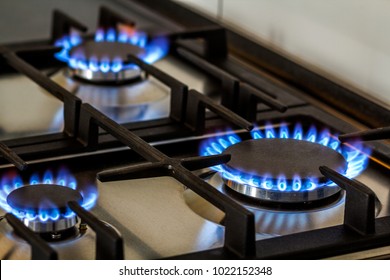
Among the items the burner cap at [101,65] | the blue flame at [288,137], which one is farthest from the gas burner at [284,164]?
the burner cap at [101,65]

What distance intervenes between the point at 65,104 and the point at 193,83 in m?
0.28

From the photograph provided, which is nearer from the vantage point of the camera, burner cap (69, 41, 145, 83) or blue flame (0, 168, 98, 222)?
blue flame (0, 168, 98, 222)

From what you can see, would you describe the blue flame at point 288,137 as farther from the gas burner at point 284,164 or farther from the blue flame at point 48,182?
the blue flame at point 48,182

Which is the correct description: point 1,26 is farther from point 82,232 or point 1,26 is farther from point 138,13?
point 82,232

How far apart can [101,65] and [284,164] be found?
1.33ft

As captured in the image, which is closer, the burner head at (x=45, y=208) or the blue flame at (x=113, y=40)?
the burner head at (x=45, y=208)

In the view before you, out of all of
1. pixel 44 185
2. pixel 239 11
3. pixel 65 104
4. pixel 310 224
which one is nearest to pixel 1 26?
pixel 239 11

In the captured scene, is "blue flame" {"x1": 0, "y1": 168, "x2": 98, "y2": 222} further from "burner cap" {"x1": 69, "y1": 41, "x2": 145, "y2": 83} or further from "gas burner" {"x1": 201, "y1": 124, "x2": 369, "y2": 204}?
"burner cap" {"x1": 69, "y1": 41, "x2": 145, "y2": 83}

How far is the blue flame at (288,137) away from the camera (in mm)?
961

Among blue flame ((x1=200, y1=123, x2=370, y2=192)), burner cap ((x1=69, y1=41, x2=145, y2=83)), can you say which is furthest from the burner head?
burner cap ((x1=69, y1=41, x2=145, y2=83))

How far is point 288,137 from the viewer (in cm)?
114

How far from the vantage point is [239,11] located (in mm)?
1526

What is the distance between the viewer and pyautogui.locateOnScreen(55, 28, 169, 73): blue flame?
1309 millimetres
